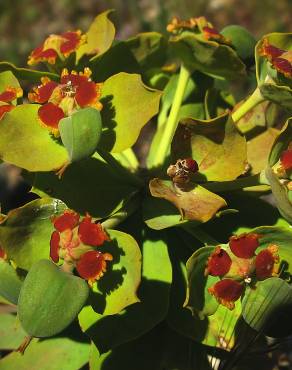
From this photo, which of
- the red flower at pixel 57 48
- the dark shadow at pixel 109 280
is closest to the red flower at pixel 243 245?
the dark shadow at pixel 109 280

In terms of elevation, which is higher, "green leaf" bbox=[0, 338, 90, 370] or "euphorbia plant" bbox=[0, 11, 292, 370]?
"euphorbia plant" bbox=[0, 11, 292, 370]

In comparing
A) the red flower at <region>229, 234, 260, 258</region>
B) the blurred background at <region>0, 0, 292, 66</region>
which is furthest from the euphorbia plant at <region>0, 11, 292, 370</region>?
the blurred background at <region>0, 0, 292, 66</region>

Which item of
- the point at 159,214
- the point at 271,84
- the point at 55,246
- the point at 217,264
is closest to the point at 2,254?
the point at 55,246

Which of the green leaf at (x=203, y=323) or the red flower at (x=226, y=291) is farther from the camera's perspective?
the green leaf at (x=203, y=323)

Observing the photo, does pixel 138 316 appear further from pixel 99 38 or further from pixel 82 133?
pixel 99 38

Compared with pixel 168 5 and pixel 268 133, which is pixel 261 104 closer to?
pixel 268 133

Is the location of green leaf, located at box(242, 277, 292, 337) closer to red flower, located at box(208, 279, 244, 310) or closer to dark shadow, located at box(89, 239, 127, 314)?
red flower, located at box(208, 279, 244, 310)

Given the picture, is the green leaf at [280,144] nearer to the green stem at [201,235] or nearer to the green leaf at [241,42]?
the green stem at [201,235]
